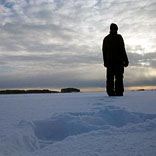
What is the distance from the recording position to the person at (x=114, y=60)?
23.4ft

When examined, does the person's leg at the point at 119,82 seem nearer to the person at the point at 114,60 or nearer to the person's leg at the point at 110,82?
the person at the point at 114,60

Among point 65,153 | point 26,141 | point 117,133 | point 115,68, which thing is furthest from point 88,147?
point 115,68

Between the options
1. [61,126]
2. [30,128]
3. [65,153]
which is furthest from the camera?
[61,126]

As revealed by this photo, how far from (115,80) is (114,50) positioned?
906 mm

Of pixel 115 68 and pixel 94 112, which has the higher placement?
pixel 115 68

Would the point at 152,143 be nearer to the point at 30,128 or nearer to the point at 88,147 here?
the point at 88,147

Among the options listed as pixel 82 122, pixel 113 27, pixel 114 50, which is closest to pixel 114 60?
pixel 114 50

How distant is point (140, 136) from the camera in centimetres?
253

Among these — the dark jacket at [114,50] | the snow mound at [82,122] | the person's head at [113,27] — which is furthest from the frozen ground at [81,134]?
the person's head at [113,27]

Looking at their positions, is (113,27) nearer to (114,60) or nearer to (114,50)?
(114,50)

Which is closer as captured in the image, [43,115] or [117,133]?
[117,133]

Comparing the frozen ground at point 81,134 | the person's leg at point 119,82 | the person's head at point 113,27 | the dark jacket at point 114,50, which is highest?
the person's head at point 113,27

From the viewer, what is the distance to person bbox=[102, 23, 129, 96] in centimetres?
713

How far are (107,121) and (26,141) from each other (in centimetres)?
133
